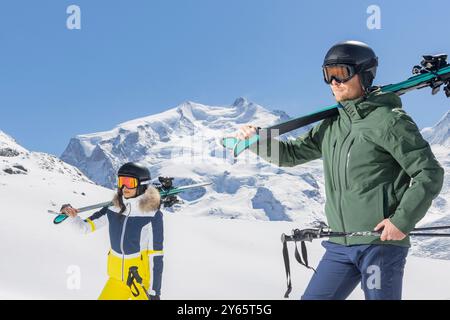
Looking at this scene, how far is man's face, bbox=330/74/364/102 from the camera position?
13.0ft

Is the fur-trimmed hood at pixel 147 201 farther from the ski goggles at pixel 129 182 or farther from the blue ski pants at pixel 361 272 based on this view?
the blue ski pants at pixel 361 272

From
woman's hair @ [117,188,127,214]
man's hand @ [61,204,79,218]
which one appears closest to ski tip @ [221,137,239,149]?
woman's hair @ [117,188,127,214]

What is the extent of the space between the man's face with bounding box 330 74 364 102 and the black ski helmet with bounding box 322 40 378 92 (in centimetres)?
4

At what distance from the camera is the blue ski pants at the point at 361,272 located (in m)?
3.61

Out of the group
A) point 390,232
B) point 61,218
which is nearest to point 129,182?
point 61,218

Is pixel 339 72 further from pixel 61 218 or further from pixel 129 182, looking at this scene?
pixel 61 218

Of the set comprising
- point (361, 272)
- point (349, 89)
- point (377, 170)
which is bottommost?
point (361, 272)

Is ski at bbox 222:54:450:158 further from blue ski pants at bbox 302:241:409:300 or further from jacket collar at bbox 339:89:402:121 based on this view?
blue ski pants at bbox 302:241:409:300

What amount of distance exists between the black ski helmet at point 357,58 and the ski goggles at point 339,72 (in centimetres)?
2

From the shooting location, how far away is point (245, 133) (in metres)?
4.17

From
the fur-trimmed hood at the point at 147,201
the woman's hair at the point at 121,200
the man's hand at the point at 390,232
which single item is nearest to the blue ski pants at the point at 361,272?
the man's hand at the point at 390,232

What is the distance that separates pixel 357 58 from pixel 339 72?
0.15 metres
